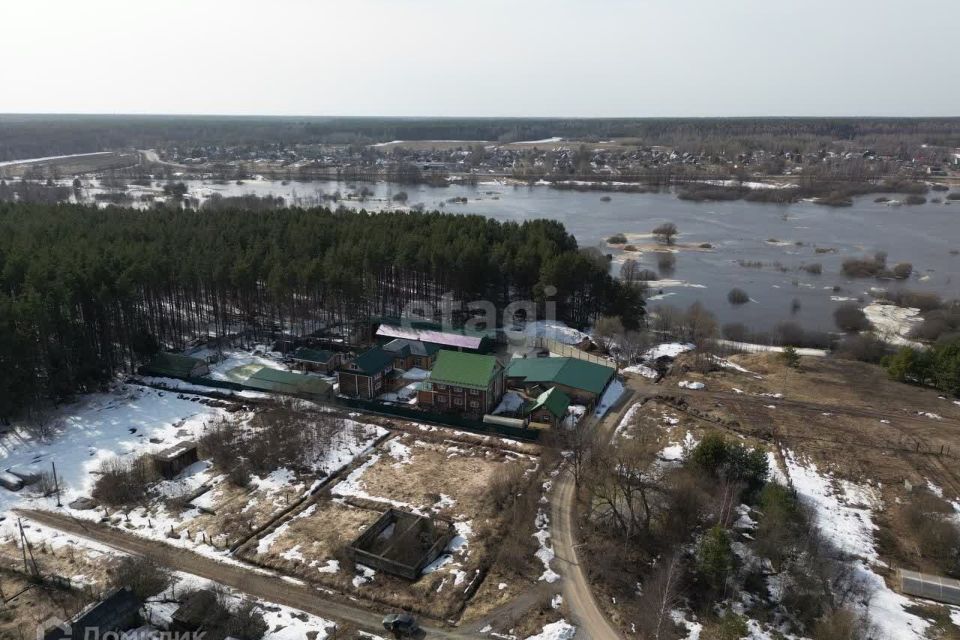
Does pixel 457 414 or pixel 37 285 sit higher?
pixel 37 285

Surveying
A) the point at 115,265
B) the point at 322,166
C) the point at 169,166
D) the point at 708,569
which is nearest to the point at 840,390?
the point at 708,569

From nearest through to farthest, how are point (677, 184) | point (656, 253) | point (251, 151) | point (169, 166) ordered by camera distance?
1. point (656, 253)
2. point (677, 184)
3. point (169, 166)
4. point (251, 151)

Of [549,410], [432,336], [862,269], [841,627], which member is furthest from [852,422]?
[862,269]

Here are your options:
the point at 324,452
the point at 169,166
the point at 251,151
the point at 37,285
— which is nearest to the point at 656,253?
the point at 324,452

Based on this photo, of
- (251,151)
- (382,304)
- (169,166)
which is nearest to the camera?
(382,304)

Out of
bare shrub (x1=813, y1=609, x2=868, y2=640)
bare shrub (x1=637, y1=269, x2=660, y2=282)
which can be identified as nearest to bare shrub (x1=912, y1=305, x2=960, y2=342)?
bare shrub (x1=637, y1=269, x2=660, y2=282)

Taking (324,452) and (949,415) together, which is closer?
(324,452)

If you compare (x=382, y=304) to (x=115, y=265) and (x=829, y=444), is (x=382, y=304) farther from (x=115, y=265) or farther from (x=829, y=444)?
(x=829, y=444)

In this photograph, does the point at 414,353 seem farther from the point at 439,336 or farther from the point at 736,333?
the point at 736,333
